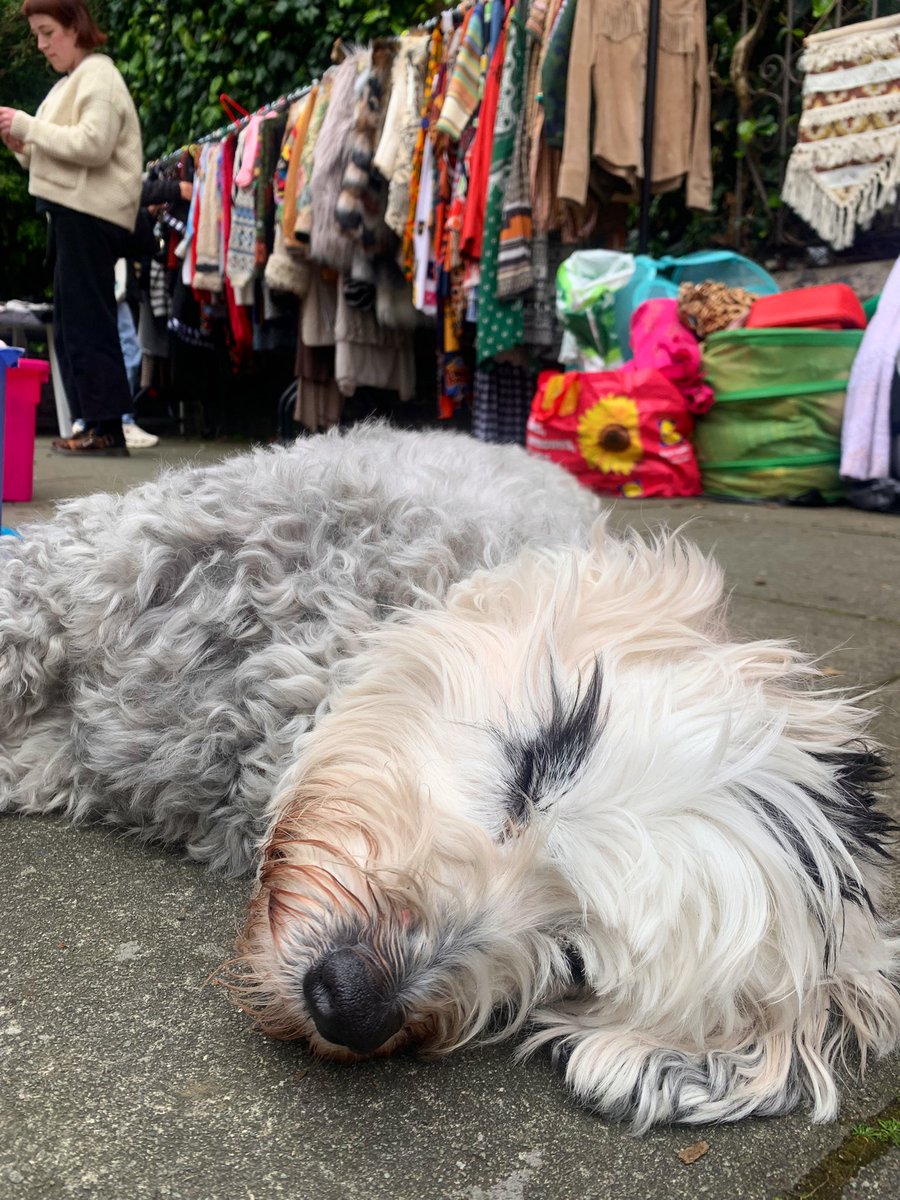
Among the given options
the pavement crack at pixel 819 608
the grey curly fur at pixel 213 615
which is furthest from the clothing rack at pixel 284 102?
the grey curly fur at pixel 213 615

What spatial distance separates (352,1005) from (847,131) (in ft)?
23.3

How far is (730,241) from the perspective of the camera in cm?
822

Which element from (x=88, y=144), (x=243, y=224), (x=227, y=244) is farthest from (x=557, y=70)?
(x=227, y=244)

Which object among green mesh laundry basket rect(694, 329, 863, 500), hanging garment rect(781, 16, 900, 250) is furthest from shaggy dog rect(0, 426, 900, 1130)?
hanging garment rect(781, 16, 900, 250)

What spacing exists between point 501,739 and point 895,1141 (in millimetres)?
691

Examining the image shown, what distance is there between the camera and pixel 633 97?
675 cm

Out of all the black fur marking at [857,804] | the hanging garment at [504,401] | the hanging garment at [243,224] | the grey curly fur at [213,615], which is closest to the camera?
the black fur marking at [857,804]

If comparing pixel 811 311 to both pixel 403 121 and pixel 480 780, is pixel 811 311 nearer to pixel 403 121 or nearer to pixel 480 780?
pixel 403 121

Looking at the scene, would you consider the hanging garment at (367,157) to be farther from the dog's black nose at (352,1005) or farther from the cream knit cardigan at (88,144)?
the dog's black nose at (352,1005)

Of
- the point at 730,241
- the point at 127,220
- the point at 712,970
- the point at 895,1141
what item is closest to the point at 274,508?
the point at 712,970

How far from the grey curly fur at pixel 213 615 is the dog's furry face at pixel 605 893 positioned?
30cm

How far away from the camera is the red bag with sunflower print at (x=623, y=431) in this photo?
6.43 metres

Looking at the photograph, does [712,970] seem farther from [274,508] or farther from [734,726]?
[274,508]

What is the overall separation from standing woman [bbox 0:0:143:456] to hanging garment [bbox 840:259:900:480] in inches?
208
